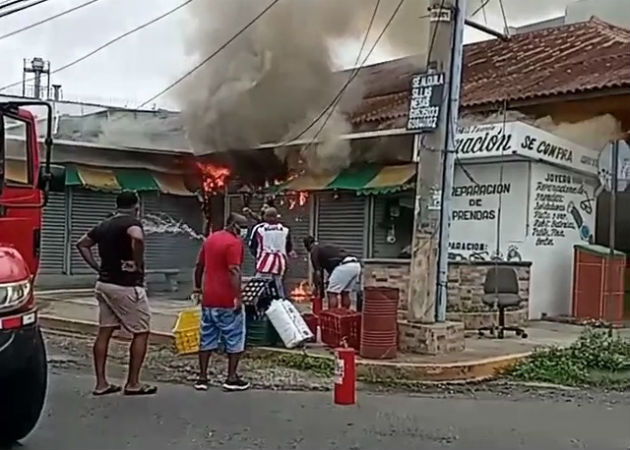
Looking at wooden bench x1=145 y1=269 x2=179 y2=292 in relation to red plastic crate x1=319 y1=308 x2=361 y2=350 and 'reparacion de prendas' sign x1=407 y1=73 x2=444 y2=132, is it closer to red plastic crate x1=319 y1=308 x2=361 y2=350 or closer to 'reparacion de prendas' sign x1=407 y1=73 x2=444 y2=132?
red plastic crate x1=319 y1=308 x2=361 y2=350

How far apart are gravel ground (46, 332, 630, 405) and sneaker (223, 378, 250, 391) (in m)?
0.19

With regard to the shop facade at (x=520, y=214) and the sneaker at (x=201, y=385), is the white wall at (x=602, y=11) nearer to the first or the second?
the shop facade at (x=520, y=214)

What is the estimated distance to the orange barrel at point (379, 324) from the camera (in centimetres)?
941

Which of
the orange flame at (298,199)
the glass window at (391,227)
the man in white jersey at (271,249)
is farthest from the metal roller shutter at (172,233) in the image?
the man in white jersey at (271,249)

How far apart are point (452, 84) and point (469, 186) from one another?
4.51m

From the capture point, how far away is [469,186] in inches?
563

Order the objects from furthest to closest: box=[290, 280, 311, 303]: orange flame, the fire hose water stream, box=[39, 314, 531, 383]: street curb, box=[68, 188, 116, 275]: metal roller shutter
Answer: the fire hose water stream
box=[68, 188, 116, 275]: metal roller shutter
box=[290, 280, 311, 303]: orange flame
box=[39, 314, 531, 383]: street curb

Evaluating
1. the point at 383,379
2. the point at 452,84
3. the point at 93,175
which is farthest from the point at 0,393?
the point at 93,175

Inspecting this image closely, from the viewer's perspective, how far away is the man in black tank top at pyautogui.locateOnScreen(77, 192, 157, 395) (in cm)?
777

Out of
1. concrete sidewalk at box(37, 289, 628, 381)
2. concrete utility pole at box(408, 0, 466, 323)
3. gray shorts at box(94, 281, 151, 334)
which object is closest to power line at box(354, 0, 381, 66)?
concrete sidewalk at box(37, 289, 628, 381)

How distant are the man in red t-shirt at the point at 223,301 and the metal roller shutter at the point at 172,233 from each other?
38.4 ft

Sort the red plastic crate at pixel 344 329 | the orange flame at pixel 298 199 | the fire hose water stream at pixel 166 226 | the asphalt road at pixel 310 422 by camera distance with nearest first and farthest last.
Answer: the asphalt road at pixel 310 422
the red plastic crate at pixel 344 329
the orange flame at pixel 298 199
the fire hose water stream at pixel 166 226

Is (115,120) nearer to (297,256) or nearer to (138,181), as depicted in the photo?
(138,181)

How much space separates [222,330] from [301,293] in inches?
325
